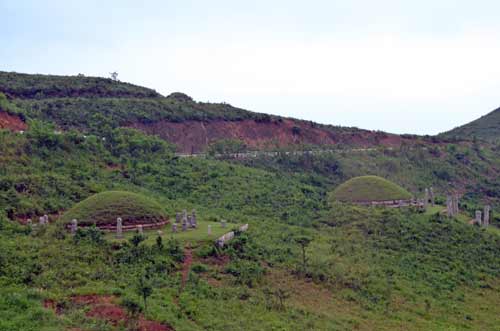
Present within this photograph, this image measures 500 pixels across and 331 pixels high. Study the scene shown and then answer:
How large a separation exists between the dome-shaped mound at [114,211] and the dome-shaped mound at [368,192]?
14.0m

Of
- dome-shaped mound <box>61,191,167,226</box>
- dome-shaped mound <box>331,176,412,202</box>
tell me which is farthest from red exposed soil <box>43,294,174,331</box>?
dome-shaped mound <box>331,176,412,202</box>

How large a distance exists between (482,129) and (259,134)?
46.8m

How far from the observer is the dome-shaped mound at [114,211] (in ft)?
66.2

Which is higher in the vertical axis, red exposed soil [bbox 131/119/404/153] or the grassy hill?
red exposed soil [bbox 131/119/404/153]

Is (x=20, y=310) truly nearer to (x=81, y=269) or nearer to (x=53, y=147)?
(x=81, y=269)

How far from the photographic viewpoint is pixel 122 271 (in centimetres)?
1689

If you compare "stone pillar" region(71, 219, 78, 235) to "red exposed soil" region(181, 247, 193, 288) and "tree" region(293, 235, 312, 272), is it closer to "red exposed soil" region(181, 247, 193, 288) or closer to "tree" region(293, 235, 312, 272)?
"red exposed soil" region(181, 247, 193, 288)

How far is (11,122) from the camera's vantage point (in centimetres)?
3738

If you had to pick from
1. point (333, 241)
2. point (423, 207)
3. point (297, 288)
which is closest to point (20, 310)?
point (297, 288)

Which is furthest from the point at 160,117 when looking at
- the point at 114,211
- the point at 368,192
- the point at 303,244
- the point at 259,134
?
the point at 303,244

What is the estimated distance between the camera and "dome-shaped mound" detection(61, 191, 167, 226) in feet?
66.2

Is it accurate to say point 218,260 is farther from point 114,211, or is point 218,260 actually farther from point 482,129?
point 482,129

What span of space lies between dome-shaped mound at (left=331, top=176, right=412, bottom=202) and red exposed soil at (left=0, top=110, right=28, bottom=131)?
20739 mm

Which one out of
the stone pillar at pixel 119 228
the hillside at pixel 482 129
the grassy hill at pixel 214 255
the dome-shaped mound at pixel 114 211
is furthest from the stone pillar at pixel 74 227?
the hillside at pixel 482 129
